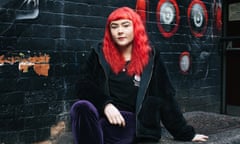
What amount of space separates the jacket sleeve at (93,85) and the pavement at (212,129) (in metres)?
0.70

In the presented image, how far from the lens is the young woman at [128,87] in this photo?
8.64 ft

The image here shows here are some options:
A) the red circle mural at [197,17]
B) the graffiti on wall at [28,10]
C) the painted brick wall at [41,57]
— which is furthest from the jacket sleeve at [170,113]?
the red circle mural at [197,17]

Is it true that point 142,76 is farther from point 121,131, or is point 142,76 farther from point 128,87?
point 121,131

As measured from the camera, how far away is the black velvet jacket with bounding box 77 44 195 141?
2701 mm

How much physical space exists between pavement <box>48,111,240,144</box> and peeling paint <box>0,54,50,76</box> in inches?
27.6

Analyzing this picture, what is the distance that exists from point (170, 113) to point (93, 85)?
68cm

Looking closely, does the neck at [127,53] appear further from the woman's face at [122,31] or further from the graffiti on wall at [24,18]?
the graffiti on wall at [24,18]

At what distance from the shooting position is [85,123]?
2.43 meters

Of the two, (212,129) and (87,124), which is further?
(212,129)

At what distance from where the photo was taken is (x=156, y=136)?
9.27 feet

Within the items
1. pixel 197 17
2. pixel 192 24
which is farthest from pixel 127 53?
pixel 197 17

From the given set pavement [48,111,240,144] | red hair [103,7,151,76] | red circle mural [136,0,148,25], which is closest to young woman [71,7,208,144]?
red hair [103,7,151,76]

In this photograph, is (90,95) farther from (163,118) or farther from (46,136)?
(46,136)

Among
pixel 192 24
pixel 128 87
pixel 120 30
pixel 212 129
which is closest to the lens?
pixel 120 30
